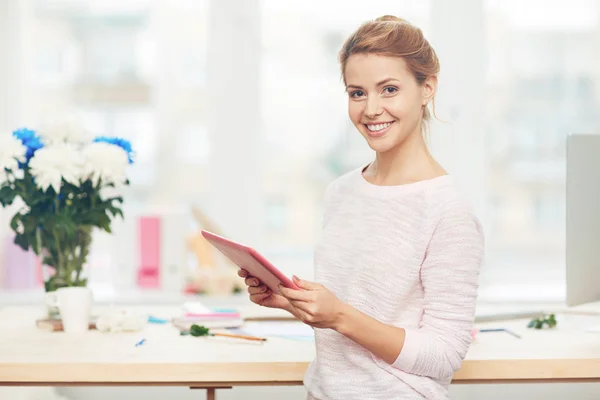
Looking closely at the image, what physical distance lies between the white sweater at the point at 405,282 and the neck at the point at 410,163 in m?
0.03

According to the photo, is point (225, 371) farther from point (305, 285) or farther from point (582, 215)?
point (582, 215)

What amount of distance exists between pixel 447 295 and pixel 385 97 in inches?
14.2

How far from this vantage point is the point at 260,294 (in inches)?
62.9

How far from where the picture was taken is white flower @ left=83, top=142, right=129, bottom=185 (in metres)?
2.05

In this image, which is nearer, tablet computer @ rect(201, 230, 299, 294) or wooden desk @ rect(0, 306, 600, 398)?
tablet computer @ rect(201, 230, 299, 294)

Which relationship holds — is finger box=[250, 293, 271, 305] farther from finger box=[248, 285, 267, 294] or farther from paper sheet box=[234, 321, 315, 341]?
paper sheet box=[234, 321, 315, 341]

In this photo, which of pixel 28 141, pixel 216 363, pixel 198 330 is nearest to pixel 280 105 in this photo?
pixel 28 141

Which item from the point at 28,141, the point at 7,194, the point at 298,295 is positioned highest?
the point at 28,141

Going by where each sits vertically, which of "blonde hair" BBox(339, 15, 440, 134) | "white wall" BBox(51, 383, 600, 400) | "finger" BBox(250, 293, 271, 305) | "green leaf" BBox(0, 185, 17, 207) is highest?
"blonde hair" BBox(339, 15, 440, 134)

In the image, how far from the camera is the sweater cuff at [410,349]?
1428 millimetres

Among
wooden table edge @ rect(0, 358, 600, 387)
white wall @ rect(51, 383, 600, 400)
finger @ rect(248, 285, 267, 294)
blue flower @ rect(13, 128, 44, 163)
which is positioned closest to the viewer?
finger @ rect(248, 285, 267, 294)

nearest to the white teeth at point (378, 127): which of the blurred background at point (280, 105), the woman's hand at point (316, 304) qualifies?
the woman's hand at point (316, 304)

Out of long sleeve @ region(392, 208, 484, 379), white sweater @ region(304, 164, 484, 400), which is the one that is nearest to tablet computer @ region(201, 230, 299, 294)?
white sweater @ region(304, 164, 484, 400)

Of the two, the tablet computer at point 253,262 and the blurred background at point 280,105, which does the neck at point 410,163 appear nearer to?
the tablet computer at point 253,262
